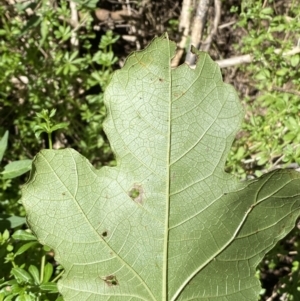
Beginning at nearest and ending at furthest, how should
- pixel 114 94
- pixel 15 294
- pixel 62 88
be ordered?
pixel 114 94 → pixel 15 294 → pixel 62 88

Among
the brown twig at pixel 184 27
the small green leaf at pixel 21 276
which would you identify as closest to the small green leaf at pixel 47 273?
the small green leaf at pixel 21 276

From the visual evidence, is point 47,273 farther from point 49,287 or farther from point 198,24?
point 198,24

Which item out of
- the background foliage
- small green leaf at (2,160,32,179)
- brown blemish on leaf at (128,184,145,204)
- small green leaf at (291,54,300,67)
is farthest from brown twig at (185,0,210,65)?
brown blemish on leaf at (128,184,145,204)

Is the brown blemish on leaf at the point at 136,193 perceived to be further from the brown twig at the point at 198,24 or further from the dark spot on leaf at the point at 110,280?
the brown twig at the point at 198,24

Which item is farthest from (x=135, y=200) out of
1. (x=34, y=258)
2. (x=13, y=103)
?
(x=13, y=103)

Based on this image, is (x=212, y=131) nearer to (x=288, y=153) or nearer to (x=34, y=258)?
(x=288, y=153)

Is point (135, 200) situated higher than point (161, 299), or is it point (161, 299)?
point (135, 200)

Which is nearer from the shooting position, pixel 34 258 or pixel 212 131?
pixel 212 131
